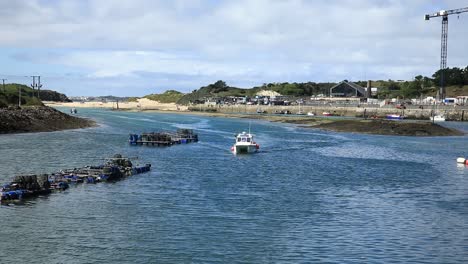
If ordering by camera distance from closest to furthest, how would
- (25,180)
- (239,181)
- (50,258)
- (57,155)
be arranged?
(50,258) < (25,180) < (239,181) < (57,155)

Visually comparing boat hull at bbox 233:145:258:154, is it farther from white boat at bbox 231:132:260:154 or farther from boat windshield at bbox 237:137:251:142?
boat windshield at bbox 237:137:251:142

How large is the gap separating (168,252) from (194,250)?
1443mm

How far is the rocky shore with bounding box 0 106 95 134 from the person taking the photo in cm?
10439

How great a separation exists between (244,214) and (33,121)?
85156 mm

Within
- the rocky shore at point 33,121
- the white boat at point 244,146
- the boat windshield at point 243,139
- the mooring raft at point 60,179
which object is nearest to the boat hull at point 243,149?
the white boat at point 244,146

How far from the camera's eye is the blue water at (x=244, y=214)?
101ft

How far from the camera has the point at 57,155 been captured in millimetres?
71500

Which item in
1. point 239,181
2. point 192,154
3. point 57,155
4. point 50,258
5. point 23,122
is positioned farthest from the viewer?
point 23,122

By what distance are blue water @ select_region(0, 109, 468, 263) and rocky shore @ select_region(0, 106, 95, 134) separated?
33.1m

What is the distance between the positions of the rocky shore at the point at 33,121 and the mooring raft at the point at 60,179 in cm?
4875

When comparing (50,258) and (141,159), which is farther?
(141,159)

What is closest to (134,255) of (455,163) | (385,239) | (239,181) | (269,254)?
(269,254)

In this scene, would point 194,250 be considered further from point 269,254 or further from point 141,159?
point 141,159

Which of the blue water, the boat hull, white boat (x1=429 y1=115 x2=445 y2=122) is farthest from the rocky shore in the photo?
white boat (x1=429 y1=115 x2=445 y2=122)
